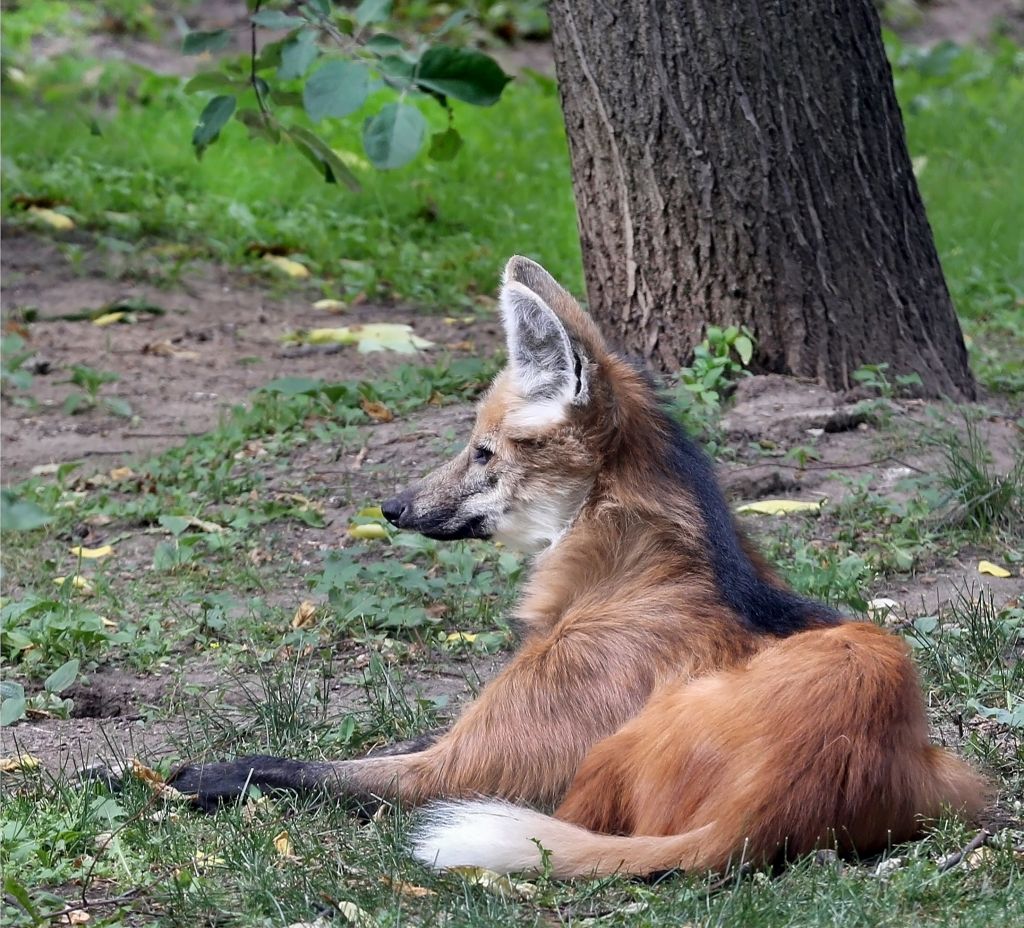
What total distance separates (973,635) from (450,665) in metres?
1.42

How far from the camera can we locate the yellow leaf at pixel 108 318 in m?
6.57

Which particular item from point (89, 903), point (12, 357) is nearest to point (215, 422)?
point (12, 357)

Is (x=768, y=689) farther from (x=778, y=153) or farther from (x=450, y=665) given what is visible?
(x=778, y=153)

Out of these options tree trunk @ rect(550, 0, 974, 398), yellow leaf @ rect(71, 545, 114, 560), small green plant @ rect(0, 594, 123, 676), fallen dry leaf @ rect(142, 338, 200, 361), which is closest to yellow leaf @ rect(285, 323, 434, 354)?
fallen dry leaf @ rect(142, 338, 200, 361)

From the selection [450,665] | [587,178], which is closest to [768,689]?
[450,665]

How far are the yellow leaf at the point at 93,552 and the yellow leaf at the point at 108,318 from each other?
7.30 ft

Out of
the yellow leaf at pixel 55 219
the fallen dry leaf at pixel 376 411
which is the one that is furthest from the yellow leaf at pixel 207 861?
the yellow leaf at pixel 55 219

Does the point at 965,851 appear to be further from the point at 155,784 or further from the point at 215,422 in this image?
the point at 215,422

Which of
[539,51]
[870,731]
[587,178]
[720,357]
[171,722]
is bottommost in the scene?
[171,722]

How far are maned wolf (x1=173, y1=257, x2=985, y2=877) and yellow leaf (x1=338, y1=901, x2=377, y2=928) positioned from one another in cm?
23

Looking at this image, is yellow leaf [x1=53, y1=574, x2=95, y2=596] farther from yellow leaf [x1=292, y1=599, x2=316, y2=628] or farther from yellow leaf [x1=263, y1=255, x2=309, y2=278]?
yellow leaf [x1=263, y1=255, x2=309, y2=278]

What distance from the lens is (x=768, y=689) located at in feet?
8.45

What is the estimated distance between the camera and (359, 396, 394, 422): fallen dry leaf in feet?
17.6

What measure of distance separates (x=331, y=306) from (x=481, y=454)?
3.59 m
